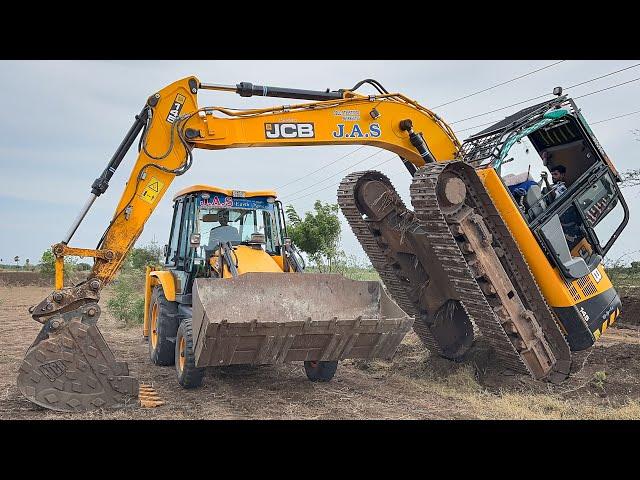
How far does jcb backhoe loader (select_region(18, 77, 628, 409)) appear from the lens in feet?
22.0

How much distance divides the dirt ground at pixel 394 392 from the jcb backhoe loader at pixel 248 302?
1.46 feet

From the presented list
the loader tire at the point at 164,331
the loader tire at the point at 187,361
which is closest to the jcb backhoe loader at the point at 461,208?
the loader tire at the point at 187,361

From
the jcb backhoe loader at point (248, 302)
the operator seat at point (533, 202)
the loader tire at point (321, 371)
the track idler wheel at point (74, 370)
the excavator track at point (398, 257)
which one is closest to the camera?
the track idler wheel at point (74, 370)

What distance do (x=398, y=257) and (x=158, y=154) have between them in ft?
11.4

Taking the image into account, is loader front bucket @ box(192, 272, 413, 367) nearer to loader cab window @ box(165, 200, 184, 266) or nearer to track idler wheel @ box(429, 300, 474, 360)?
track idler wheel @ box(429, 300, 474, 360)

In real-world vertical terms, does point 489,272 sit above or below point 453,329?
above

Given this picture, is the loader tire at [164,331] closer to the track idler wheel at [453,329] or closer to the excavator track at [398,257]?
the excavator track at [398,257]

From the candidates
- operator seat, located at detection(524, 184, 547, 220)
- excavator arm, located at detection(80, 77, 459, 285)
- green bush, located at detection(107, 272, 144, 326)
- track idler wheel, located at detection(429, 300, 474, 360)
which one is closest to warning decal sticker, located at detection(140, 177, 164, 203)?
excavator arm, located at detection(80, 77, 459, 285)

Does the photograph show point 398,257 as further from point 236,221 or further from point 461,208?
point 236,221

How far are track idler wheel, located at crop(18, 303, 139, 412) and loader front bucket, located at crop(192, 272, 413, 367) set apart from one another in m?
0.84

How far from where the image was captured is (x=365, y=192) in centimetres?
842

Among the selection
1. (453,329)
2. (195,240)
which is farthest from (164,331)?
(453,329)

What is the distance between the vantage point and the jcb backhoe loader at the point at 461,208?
22.0ft

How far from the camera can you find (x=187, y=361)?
673 centimetres
